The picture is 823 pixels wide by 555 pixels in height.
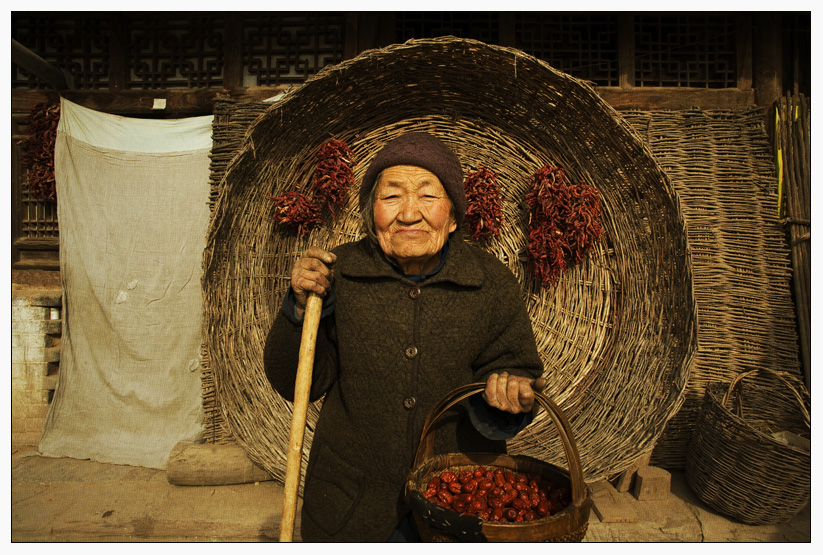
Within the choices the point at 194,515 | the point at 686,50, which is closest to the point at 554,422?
the point at 194,515

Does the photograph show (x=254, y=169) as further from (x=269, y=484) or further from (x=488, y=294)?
(x=269, y=484)

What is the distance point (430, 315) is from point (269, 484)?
6.21 feet

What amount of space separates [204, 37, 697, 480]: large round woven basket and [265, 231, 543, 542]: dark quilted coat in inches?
26.3

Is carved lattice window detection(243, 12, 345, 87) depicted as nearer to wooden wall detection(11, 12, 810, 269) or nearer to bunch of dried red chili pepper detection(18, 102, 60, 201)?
wooden wall detection(11, 12, 810, 269)

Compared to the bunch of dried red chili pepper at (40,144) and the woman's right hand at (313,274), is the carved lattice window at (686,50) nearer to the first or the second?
the woman's right hand at (313,274)

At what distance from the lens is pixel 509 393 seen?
1535 millimetres

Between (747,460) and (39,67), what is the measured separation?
437 cm

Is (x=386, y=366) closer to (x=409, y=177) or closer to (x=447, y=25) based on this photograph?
(x=409, y=177)

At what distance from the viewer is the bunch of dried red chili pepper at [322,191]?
241 centimetres

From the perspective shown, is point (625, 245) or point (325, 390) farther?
point (625, 245)

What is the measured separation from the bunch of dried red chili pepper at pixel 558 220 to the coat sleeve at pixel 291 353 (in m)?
1.12

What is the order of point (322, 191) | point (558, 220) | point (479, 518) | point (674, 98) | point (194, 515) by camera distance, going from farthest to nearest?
point (674, 98), point (194, 515), point (322, 191), point (558, 220), point (479, 518)

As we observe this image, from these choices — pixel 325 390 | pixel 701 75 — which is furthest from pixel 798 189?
pixel 325 390

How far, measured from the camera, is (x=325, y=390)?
1906 mm
